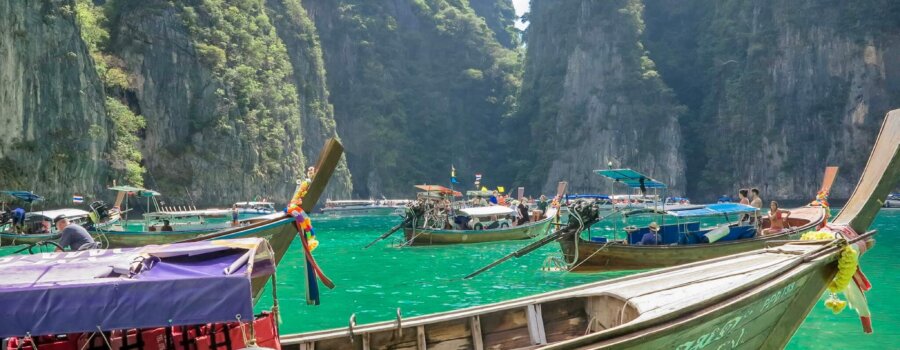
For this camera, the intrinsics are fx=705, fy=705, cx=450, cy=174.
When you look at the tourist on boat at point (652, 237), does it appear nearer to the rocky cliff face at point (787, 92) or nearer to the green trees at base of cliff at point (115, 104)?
the green trees at base of cliff at point (115, 104)

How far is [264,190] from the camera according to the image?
62.4m

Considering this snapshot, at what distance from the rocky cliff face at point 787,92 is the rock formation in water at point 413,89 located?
29.3 metres

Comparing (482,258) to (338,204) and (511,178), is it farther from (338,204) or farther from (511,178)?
(511,178)

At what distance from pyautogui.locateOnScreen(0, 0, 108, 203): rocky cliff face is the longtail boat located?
111 feet

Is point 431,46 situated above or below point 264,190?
above

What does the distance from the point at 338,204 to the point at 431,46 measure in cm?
4243

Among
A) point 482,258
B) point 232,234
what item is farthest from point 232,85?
point 232,234

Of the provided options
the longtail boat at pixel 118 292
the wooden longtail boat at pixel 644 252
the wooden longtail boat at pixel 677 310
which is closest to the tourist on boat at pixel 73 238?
the longtail boat at pixel 118 292

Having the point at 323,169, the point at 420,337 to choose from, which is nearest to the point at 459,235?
the point at 323,169

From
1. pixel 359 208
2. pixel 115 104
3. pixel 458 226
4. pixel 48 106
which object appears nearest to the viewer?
pixel 458 226

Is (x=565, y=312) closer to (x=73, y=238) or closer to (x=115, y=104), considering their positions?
(x=73, y=238)

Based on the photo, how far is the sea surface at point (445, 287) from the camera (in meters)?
11.3

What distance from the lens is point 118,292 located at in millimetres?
4918

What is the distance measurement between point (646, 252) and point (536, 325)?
32.2ft
